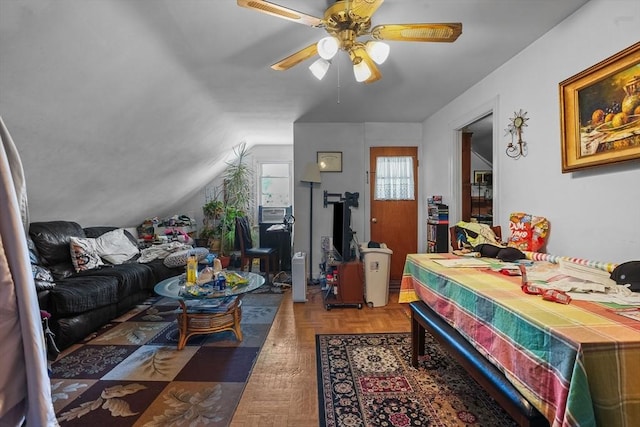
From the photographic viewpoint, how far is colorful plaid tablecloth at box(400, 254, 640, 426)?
0.76m

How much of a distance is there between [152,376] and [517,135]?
3.16 metres

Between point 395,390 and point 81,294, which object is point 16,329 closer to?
point 395,390

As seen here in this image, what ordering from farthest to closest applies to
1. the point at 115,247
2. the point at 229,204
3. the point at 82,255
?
the point at 229,204, the point at 115,247, the point at 82,255

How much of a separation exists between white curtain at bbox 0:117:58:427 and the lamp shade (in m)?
3.76

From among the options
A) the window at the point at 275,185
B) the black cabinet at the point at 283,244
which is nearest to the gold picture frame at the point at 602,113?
the black cabinet at the point at 283,244

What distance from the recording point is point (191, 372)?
6.79ft

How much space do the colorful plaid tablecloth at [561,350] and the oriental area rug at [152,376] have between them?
135cm

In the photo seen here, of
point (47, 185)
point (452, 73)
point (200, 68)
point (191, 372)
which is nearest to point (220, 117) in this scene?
point (200, 68)

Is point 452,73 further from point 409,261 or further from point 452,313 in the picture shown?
point 452,313

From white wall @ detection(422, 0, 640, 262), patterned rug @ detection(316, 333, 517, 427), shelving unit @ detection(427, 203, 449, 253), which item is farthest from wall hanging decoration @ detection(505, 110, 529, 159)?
patterned rug @ detection(316, 333, 517, 427)

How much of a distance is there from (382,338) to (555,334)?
190cm

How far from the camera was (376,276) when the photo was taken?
3443 millimetres

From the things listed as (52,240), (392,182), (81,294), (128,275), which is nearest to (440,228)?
(392,182)

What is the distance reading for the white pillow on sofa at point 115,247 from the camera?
3639 mm
